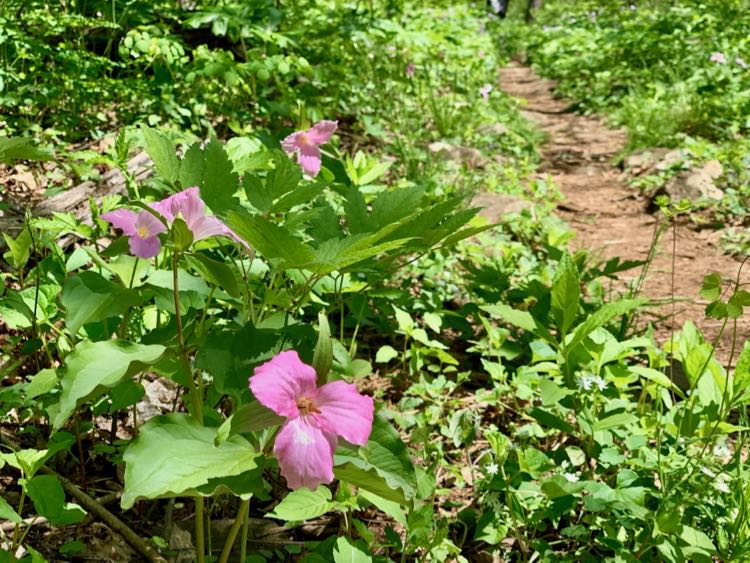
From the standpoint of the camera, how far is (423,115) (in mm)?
5648

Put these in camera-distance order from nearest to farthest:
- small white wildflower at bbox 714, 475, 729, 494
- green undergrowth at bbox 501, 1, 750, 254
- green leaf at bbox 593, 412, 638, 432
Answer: small white wildflower at bbox 714, 475, 729, 494, green leaf at bbox 593, 412, 638, 432, green undergrowth at bbox 501, 1, 750, 254

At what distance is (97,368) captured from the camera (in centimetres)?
97

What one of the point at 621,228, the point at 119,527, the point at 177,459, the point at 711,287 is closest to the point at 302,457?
the point at 177,459

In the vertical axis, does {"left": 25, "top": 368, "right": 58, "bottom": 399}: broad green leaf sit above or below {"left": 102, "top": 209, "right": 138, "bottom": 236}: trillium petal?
below

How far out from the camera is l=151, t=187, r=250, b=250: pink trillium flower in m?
1.04

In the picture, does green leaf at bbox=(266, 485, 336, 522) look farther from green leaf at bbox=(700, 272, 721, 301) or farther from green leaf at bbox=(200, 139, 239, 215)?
green leaf at bbox=(700, 272, 721, 301)

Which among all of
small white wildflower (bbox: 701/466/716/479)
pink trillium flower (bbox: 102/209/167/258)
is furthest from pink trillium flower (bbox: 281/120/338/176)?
small white wildflower (bbox: 701/466/716/479)

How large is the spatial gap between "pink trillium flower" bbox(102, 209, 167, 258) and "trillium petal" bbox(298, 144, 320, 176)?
64 centimetres

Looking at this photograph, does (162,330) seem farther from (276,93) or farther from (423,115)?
(423,115)

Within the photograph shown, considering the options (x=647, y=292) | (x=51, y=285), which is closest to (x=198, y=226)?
(x=51, y=285)

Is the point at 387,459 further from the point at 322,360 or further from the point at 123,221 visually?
the point at 123,221

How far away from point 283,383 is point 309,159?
95cm

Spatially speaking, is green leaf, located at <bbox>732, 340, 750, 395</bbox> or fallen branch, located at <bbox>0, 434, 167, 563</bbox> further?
green leaf, located at <bbox>732, 340, 750, 395</bbox>

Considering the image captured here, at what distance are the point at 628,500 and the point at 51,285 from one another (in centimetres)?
140
